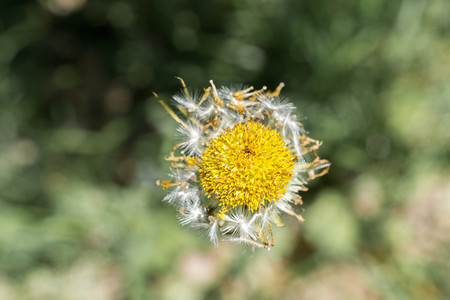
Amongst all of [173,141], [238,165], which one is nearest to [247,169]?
[238,165]

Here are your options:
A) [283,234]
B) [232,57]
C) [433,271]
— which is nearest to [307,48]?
[232,57]

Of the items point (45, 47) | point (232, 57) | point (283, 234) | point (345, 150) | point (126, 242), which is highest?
point (45, 47)

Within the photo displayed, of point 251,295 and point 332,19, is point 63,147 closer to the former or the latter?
point 251,295

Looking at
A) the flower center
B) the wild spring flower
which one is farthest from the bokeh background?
the flower center

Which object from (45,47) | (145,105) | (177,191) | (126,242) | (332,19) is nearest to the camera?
(177,191)

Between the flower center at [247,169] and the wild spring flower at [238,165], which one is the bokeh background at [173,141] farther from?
the flower center at [247,169]

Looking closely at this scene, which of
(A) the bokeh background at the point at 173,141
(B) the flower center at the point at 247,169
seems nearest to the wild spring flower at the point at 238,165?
(B) the flower center at the point at 247,169

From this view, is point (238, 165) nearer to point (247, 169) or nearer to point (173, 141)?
point (247, 169)
